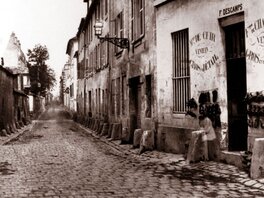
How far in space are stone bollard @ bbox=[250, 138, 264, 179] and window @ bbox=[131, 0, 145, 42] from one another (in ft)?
26.2

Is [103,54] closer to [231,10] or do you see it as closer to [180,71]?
[180,71]

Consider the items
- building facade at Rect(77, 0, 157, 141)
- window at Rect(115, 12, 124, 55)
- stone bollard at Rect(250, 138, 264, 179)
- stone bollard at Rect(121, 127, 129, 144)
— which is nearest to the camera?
stone bollard at Rect(250, 138, 264, 179)

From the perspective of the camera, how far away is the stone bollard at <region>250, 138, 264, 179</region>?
7.43m

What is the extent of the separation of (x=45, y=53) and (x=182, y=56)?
4526 cm

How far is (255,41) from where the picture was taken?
8617 mm

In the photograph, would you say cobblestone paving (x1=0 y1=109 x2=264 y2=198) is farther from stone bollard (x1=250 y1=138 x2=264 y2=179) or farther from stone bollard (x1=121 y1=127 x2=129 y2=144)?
stone bollard (x1=121 y1=127 x2=129 y2=144)

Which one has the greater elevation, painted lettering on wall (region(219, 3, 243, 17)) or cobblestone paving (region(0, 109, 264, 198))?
painted lettering on wall (region(219, 3, 243, 17))

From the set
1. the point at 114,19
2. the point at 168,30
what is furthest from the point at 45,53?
the point at 168,30

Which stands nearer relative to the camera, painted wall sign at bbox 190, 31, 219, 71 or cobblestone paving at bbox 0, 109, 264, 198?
cobblestone paving at bbox 0, 109, 264, 198

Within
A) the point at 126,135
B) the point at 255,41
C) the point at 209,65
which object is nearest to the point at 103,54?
the point at 126,135

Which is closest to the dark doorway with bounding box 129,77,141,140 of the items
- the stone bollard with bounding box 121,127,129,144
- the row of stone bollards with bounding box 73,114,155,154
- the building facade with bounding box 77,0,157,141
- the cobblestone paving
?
the building facade with bounding box 77,0,157,141

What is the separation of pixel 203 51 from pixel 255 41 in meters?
1.98

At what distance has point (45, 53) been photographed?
5484cm

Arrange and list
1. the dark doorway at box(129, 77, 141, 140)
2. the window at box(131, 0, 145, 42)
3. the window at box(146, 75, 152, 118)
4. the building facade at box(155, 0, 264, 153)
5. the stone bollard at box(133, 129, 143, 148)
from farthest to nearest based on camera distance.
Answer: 1. the dark doorway at box(129, 77, 141, 140)
2. the window at box(131, 0, 145, 42)
3. the window at box(146, 75, 152, 118)
4. the stone bollard at box(133, 129, 143, 148)
5. the building facade at box(155, 0, 264, 153)
